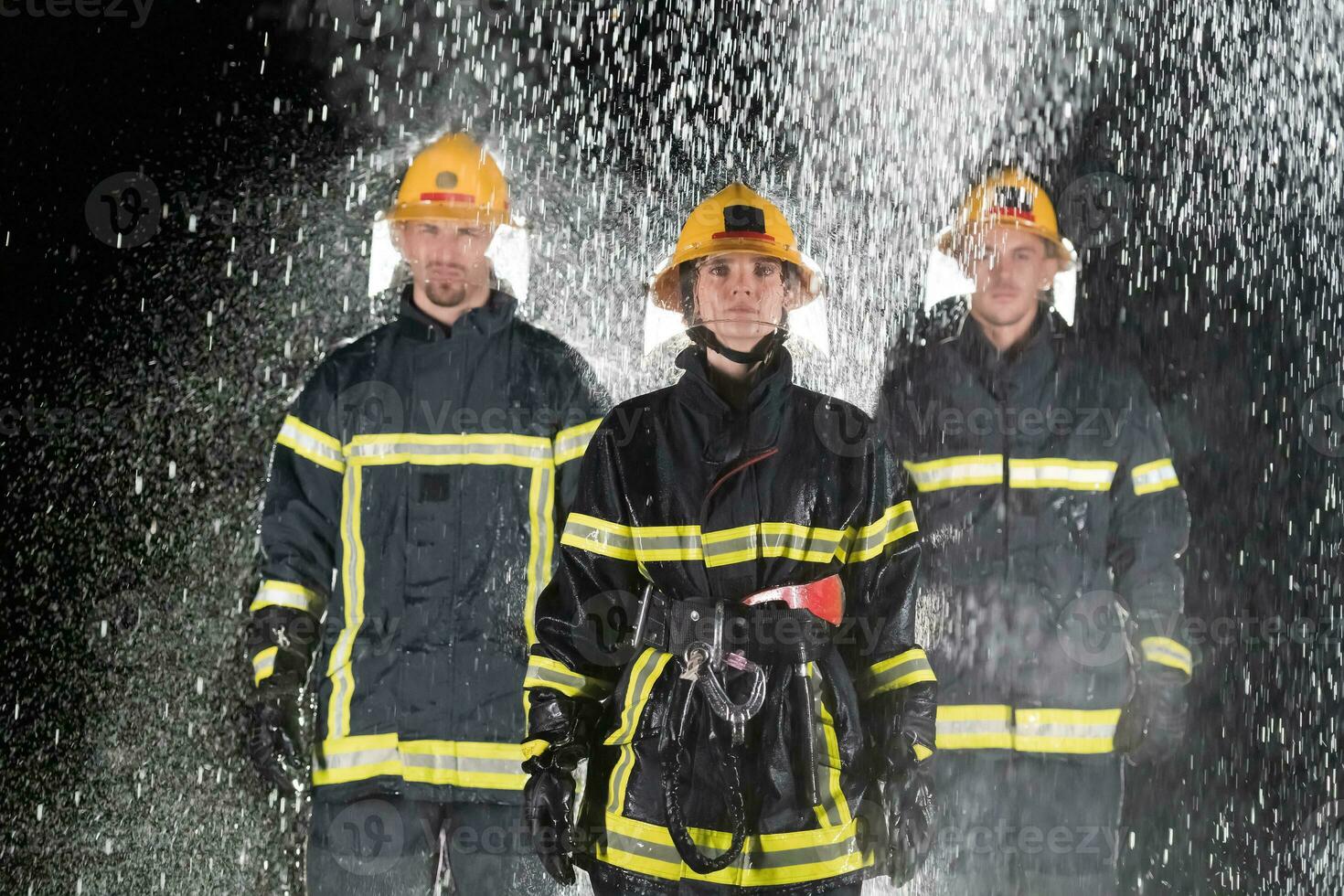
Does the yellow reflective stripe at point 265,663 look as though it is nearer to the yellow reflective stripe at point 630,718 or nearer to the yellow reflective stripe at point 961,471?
the yellow reflective stripe at point 630,718

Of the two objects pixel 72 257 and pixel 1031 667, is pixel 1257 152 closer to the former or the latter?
pixel 1031 667

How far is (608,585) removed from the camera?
8.80ft

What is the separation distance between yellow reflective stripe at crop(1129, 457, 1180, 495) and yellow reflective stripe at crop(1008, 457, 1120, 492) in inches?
3.0

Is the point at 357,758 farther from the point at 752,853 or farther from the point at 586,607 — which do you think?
the point at 752,853

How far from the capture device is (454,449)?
135 inches

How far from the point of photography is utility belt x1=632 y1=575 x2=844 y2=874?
2.47 metres

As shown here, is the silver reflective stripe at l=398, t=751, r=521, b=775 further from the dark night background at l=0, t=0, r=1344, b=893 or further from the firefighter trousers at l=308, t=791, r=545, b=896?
the dark night background at l=0, t=0, r=1344, b=893

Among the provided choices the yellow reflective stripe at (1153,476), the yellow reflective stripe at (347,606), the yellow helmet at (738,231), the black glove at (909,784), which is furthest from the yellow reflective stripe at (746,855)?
the yellow reflective stripe at (1153,476)

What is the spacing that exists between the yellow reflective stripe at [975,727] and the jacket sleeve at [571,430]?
128 cm

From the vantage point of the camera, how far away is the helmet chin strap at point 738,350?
111 inches

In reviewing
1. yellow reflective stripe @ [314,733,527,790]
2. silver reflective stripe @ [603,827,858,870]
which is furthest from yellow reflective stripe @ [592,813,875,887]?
yellow reflective stripe @ [314,733,527,790]

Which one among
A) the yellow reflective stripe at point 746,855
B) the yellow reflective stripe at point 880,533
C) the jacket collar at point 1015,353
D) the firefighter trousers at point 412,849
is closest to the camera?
the yellow reflective stripe at point 746,855

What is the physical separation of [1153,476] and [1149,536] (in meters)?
0.19

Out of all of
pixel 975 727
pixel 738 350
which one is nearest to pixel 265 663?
pixel 738 350
